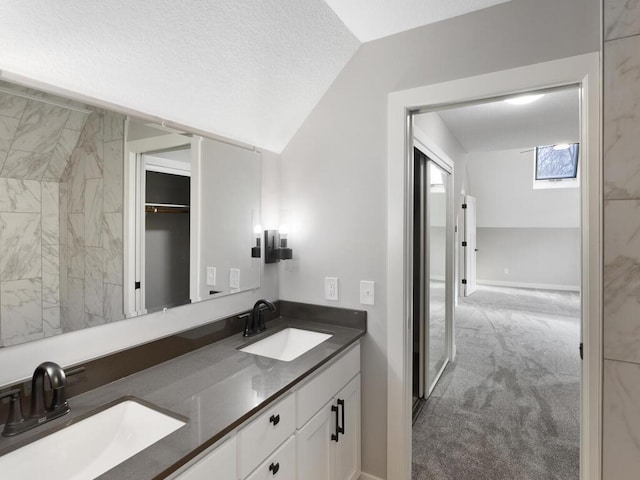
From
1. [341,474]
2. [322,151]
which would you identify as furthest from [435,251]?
[341,474]

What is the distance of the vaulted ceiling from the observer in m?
1.07

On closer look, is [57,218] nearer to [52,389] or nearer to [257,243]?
[52,389]

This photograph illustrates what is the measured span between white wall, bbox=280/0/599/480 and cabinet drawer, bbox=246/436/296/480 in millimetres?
669

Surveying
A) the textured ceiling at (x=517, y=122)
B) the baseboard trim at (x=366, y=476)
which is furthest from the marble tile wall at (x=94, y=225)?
the textured ceiling at (x=517, y=122)

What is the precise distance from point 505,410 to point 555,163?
6004 millimetres

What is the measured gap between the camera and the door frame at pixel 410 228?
136cm

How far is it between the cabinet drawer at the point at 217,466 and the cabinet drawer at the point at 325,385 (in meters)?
0.36

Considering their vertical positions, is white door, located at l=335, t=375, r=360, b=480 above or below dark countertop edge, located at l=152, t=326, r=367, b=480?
below

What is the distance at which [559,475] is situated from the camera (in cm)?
202

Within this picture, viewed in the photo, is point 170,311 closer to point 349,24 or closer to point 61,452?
point 61,452

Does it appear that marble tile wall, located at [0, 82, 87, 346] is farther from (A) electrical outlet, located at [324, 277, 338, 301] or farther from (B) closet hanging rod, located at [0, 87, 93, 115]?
(A) electrical outlet, located at [324, 277, 338, 301]

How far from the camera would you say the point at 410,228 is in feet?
6.01

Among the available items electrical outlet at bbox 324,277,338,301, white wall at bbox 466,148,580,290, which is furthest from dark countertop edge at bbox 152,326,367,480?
white wall at bbox 466,148,580,290

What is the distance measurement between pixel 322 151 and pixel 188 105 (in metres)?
0.74
